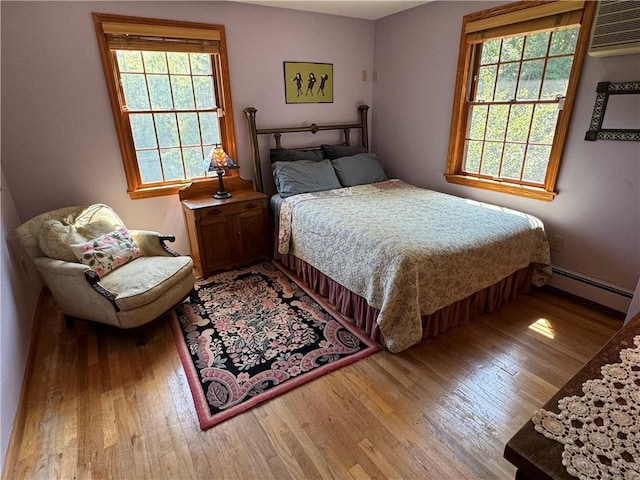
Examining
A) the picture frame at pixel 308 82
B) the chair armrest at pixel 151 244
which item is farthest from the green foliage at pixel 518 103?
the chair armrest at pixel 151 244

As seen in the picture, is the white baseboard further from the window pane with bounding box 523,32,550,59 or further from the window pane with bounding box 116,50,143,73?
the window pane with bounding box 116,50,143,73

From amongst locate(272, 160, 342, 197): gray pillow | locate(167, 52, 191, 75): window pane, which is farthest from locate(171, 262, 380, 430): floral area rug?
locate(167, 52, 191, 75): window pane

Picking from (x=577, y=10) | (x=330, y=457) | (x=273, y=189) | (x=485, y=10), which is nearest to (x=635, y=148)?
(x=577, y=10)

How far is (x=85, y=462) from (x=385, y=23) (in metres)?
4.31

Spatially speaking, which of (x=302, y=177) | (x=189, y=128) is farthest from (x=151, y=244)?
(x=302, y=177)

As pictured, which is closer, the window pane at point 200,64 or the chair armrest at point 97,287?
the chair armrest at point 97,287

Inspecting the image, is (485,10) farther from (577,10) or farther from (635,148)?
(635,148)

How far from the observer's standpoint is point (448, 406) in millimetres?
1738

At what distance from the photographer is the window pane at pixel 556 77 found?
246cm

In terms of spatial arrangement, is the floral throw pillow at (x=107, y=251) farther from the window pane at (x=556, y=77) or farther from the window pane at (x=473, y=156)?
the window pane at (x=556, y=77)

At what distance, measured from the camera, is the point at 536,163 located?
2.78 m

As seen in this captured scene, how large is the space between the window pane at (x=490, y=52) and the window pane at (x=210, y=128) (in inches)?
97.4

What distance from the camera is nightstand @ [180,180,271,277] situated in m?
2.98

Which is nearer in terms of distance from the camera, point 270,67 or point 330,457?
point 330,457
